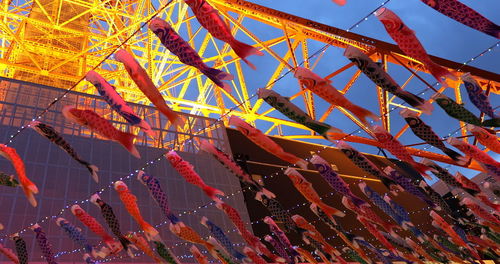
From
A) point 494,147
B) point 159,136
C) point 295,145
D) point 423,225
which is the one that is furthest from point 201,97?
point 494,147

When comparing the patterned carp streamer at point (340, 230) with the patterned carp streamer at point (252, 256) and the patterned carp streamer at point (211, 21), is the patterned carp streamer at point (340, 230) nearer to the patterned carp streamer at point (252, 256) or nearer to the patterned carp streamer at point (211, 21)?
the patterned carp streamer at point (252, 256)

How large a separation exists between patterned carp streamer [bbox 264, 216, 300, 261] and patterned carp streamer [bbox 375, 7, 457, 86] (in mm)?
6260

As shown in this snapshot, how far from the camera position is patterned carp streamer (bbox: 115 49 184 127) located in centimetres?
496

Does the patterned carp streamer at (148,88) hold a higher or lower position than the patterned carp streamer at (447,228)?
higher

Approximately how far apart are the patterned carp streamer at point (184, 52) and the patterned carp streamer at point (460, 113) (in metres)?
3.18

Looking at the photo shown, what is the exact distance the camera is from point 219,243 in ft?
31.4

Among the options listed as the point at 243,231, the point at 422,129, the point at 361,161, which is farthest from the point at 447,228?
the point at 243,231

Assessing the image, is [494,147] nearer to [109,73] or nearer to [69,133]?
[69,133]

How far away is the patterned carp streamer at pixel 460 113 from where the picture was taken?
567 cm

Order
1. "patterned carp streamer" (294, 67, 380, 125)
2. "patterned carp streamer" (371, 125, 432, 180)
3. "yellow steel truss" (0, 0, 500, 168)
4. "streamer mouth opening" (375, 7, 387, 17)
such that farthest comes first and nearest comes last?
"yellow steel truss" (0, 0, 500, 168)
"patterned carp streamer" (371, 125, 432, 180)
"patterned carp streamer" (294, 67, 380, 125)
"streamer mouth opening" (375, 7, 387, 17)

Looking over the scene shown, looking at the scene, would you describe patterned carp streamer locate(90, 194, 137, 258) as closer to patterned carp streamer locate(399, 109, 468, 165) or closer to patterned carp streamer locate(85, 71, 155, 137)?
patterned carp streamer locate(85, 71, 155, 137)

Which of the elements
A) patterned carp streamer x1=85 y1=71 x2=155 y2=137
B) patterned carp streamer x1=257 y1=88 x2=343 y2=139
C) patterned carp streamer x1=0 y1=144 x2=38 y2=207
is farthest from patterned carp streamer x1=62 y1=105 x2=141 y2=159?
patterned carp streamer x1=257 y1=88 x2=343 y2=139

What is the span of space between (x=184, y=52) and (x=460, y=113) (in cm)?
390

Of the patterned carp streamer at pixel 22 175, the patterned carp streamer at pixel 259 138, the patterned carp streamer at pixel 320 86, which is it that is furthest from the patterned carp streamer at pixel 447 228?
the patterned carp streamer at pixel 22 175
